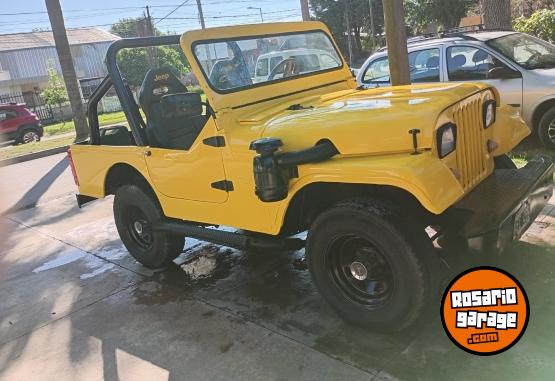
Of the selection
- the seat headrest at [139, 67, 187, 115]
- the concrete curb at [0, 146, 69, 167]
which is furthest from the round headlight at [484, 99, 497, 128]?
the concrete curb at [0, 146, 69, 167]

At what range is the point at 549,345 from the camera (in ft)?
9.33

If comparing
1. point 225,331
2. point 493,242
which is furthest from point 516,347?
point 225,331

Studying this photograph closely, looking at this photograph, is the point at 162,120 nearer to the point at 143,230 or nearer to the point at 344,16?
the point at 143,230

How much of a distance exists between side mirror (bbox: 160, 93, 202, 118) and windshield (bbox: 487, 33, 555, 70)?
481 centimetres

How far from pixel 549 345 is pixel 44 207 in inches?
283

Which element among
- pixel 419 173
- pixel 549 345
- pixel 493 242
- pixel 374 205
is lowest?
pixel 549 345

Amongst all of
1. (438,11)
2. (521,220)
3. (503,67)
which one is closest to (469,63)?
(503,67)

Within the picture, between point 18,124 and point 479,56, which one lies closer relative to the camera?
point 479,56

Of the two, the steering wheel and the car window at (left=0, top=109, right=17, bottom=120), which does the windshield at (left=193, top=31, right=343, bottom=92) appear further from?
the car window at (left=0, top=109, right=17, bottom=120)

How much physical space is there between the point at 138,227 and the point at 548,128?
16.9 ft

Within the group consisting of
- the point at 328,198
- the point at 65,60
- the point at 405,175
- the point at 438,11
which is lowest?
the point at 328,198

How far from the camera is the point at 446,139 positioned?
9.57 ft

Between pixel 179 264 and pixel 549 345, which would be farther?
pixel 179 264

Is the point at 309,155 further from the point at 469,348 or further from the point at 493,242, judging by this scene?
the point at 469,348
